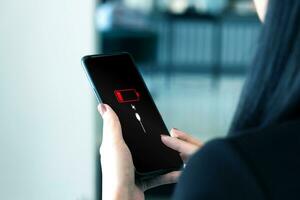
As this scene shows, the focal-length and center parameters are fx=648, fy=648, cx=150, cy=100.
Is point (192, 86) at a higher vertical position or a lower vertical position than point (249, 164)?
lower

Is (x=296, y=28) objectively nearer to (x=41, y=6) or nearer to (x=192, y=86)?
(x=41, y=6)

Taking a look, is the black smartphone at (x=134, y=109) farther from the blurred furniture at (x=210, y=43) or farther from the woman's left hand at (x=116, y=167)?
the blurred furniture at (x=210, y=43)

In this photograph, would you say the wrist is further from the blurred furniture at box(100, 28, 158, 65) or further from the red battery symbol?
the blurred furniture at box(100, 28, 158, 65)

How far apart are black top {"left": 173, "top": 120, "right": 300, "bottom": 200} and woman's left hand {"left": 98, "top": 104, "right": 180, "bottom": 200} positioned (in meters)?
0.29

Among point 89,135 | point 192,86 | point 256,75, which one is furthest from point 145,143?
point 192,86

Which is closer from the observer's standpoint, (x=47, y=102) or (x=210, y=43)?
(x=47, y=102)

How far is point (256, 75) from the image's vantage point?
0.62 meters

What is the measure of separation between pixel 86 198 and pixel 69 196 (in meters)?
0.05

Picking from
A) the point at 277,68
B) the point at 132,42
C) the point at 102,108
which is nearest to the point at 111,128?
the point at 102,108

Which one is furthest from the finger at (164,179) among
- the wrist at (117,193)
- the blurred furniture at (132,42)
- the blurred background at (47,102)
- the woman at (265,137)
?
the blurred furniture at (132,42)

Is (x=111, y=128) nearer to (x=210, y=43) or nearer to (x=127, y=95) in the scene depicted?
(x=127, y=95)

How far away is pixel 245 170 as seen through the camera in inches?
20.8

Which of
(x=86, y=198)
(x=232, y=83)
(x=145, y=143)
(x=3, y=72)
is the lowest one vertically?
(x=232, y=83)

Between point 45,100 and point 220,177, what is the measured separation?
1382 millimetres
